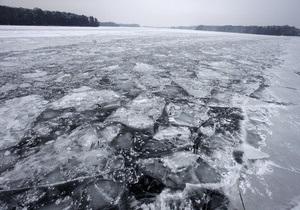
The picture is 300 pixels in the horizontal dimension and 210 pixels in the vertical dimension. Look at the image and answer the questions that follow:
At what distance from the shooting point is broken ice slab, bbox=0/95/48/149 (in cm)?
107

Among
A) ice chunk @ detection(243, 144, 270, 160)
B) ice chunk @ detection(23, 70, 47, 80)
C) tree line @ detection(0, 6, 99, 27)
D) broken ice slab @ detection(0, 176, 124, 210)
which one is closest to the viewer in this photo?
broken ice slab @ detection(0, 176, 124, 210)

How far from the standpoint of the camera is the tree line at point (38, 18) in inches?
700

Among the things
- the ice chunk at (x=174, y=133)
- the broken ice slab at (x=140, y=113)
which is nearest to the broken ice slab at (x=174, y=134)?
the ice chunk at (x=174, y=133)

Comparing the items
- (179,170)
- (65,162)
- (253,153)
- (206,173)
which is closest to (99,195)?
(65,162)

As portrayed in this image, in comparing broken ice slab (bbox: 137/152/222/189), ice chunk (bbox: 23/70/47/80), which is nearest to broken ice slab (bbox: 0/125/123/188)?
broken ice slab (bbox: 137/152/222/189)

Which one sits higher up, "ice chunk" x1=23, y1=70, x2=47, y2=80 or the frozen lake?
the frozen lake

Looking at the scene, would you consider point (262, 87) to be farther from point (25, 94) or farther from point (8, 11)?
point (8, 11)

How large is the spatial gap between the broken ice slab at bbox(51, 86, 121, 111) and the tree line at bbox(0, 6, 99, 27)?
22903 millimetres

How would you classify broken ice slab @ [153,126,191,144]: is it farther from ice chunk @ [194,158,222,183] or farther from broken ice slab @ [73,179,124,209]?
broken ice slab @ [73,179,124,209]

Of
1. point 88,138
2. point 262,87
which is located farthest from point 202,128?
point 262,87

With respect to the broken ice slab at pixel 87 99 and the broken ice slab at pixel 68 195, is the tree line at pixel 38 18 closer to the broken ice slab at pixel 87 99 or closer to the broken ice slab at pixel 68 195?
the broken ice slab at pixel 87 99

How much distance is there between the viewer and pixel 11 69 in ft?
8.34

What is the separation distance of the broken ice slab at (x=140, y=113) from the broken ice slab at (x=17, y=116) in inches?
23.4

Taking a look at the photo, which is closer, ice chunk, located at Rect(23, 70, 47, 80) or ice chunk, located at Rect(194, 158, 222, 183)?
ice chunk, located at Rect(194, 158, 222, 183)
